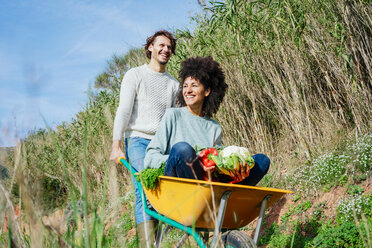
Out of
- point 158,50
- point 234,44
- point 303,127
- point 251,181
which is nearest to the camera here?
point 251,181

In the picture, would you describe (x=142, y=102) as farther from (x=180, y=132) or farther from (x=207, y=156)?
(x=207, y=156)

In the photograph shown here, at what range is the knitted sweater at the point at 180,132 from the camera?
2238 millimetres

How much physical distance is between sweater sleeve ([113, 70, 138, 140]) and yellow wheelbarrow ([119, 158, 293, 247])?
64 cm

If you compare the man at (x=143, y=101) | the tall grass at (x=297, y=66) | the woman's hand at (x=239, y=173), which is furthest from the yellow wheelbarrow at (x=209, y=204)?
the tall grass at (x=297, y=66)

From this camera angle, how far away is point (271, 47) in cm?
441

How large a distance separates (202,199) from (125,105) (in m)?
1.20

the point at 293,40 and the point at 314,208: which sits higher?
the point at 293,40

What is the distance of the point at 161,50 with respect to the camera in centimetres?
291

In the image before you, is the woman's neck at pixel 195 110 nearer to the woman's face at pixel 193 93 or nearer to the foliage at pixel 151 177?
the woman's face at pixel 193 93

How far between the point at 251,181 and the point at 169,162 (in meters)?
0.56

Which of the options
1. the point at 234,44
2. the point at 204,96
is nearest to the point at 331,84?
the point at 234,44

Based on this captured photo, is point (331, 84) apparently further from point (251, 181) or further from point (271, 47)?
point (251, 181)

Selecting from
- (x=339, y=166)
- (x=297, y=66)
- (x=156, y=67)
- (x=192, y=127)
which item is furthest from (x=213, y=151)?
(x=297, y=66)

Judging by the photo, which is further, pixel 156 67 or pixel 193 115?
pixel 156 67
